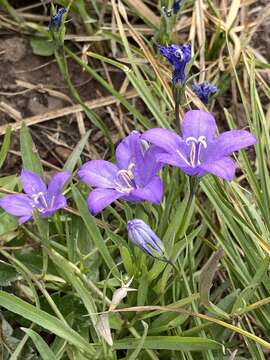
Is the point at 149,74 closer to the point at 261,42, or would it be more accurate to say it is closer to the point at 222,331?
the point at 261,42

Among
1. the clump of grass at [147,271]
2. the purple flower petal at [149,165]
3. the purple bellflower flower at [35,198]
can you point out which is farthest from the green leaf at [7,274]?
the purple flower petal at [149,165]

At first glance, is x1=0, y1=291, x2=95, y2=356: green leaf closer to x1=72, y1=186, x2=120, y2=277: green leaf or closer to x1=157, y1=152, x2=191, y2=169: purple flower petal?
x1=72, y1=186, x2=120, y2=277: green leaf

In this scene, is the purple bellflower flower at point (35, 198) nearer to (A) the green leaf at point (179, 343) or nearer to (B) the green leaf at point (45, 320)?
(B) the green leaf at point (45, 320)

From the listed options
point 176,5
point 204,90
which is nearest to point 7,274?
point 204,90

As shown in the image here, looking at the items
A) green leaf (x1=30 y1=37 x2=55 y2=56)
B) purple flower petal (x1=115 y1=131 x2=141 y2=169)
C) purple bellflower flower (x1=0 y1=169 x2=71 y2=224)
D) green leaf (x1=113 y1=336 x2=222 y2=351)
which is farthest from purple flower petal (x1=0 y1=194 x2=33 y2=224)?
green leaf (x1=30 y1=37 x2=55 y2=56)

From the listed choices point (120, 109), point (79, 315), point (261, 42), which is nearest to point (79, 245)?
point (79, 315)

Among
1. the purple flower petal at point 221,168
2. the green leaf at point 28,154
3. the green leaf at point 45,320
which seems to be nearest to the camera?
the purple flower petal at point 221,168
